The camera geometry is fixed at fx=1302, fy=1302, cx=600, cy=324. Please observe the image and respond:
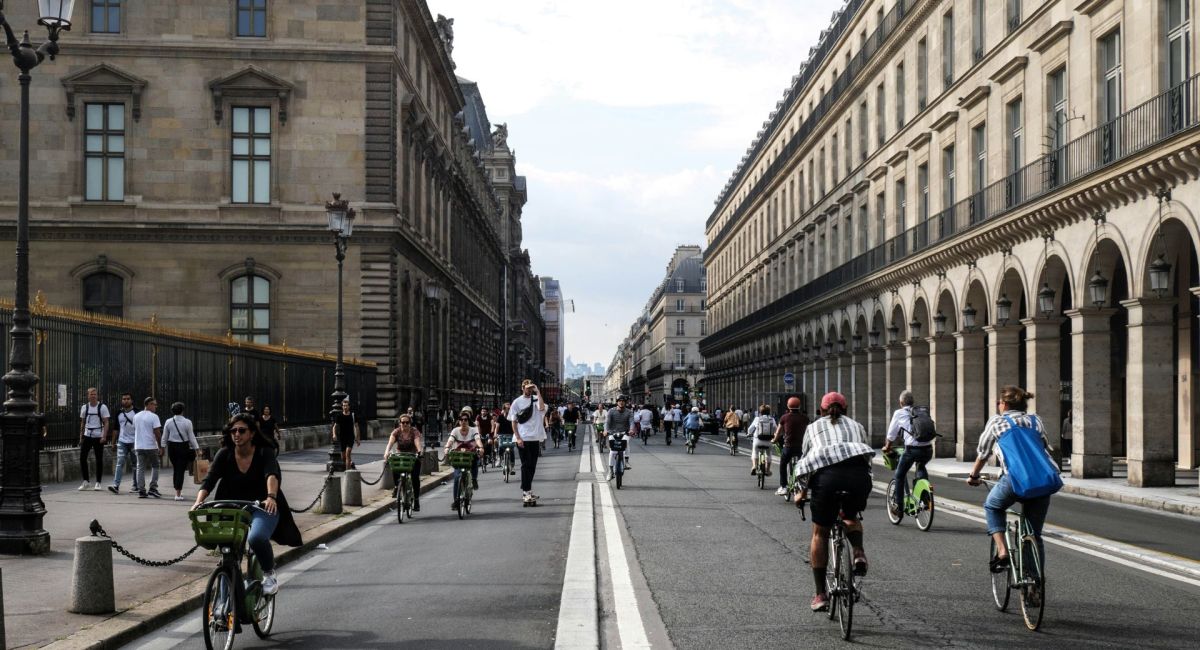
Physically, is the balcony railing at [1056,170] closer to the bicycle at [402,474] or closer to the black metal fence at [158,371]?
the bicycle at [402,474]

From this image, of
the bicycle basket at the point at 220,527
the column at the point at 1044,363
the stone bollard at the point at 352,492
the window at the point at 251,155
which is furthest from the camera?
the window at the point at 251,155

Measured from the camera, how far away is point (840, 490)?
8.77 m

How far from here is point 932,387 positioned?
126ft

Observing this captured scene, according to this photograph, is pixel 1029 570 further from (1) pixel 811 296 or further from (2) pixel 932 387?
(1) pixel 811 296

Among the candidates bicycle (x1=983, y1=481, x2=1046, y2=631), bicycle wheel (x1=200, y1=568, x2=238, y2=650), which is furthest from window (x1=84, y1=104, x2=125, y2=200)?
bicycle (x1=983, y1=481, x2=1046, y2=631)

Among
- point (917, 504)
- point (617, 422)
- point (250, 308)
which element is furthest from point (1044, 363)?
point (250, 308)

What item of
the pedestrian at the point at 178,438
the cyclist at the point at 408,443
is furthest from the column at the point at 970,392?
the pedestrian at the point at 178,438

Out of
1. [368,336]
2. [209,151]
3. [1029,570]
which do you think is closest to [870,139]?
[368,336]

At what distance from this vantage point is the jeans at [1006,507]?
356 inches

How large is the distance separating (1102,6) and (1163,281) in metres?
7.00

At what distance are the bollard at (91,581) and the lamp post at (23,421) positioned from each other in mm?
3520

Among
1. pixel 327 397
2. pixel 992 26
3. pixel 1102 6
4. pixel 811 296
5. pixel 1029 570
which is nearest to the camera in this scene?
pixel 1029 570

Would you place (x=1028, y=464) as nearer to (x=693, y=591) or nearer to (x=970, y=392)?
(x=693, y=591)

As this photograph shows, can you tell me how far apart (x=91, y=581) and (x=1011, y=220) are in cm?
2612
